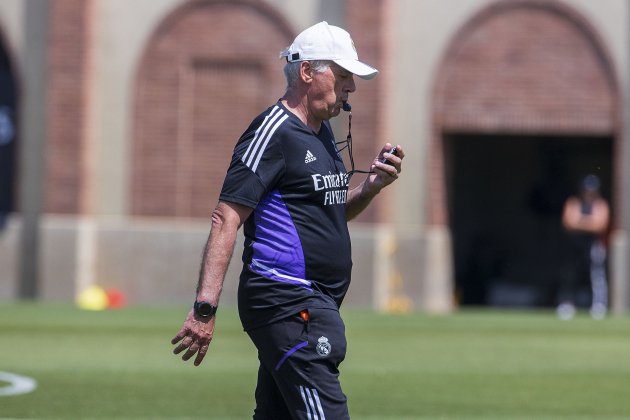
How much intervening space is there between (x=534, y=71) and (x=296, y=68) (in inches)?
762

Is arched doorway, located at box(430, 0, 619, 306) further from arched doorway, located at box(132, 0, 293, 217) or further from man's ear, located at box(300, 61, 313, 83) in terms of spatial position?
man's ear, located at box(300, 61, 313, 83)

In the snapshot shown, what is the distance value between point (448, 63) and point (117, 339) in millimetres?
10830

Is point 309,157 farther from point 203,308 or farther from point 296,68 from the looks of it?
point 203,308

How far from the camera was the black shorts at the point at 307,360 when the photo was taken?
Result: 5750 mm

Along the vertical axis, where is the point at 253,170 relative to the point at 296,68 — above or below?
below

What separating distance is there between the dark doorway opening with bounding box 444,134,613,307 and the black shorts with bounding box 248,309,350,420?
77.8 feet

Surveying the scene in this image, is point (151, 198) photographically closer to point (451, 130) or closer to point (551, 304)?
point (451, 130)

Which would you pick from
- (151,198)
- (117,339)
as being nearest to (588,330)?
(117,339)

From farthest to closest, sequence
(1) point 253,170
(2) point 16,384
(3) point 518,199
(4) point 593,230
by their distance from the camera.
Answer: (3) point 518,199, (4) point 593,230, (2) point 16,384, (1) point 253,170

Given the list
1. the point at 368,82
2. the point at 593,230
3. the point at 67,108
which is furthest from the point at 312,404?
the point at 67,108

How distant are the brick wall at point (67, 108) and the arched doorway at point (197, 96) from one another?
3.44 ft

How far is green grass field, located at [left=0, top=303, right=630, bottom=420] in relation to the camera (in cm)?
1039

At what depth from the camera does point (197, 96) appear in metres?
25.8

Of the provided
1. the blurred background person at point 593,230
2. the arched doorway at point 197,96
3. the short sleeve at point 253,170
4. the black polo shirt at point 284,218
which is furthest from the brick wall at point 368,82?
the short sleeve at point 253,170
